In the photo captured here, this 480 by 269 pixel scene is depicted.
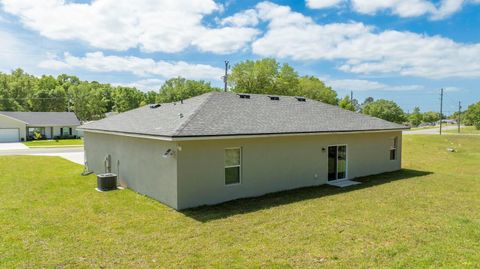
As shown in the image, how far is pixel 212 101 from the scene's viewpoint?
39.2 feet

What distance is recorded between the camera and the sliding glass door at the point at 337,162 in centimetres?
1265

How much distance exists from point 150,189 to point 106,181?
2.22 metres

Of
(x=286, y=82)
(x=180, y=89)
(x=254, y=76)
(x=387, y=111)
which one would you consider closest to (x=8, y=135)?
(x=254, y=76)

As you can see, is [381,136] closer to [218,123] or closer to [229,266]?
[218,123]

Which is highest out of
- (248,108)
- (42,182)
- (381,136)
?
(248,108)

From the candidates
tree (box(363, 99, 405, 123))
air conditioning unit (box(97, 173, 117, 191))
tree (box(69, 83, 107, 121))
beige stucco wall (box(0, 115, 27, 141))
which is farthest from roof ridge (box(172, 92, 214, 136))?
tree (box(363, 99, 405, 123))

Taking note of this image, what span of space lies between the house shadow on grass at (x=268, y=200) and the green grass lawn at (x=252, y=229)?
3 centimetres

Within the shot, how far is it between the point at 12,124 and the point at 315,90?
161 ft

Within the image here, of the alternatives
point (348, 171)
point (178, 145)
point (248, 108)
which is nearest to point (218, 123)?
point (178, 145)

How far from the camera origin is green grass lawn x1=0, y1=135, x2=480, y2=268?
5508mm

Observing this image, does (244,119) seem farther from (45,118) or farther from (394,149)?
(45,118)

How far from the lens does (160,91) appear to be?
78.0 meters

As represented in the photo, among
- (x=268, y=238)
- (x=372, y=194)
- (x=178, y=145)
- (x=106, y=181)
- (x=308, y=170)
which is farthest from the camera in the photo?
(x=308, y=170)

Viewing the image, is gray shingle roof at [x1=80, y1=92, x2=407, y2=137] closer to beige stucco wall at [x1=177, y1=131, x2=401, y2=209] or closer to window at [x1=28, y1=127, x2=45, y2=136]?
beige stucco wall at [x1=177, y1=131, x2=401, y2=209]
